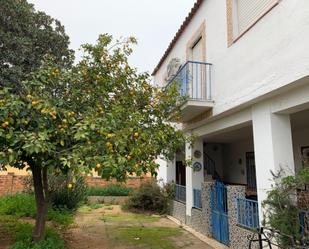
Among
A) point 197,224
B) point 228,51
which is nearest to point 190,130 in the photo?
point 197,224

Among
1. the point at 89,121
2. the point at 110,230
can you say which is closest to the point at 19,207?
the point at 110,230

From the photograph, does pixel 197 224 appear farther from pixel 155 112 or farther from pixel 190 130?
pixel 155 112

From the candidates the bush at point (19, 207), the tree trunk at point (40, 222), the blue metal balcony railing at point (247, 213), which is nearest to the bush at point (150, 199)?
the bush at point (19, 207)

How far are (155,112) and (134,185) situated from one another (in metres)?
13.1

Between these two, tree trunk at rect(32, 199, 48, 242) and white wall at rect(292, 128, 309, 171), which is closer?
tree trunk at rect(32, 199, 48, 242)

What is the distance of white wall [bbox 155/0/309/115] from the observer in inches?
227

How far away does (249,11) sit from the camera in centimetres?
806

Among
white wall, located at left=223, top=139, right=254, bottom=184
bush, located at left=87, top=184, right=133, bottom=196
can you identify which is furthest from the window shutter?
bush, located at left=87, top=184, right=133, bottom=196

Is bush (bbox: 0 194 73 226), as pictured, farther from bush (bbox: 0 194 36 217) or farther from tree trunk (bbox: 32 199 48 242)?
tree trunk (bbox: 32 199 48 242)

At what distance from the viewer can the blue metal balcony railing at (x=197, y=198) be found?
1148 centimetres

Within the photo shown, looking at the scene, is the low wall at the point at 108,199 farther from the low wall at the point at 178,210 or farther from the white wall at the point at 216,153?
the white wall at the point at 216,153

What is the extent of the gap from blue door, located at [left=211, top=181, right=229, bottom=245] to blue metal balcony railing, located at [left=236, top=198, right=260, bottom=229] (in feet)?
3.40

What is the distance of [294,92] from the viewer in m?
6.21

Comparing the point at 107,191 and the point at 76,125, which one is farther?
the point at 107,191
